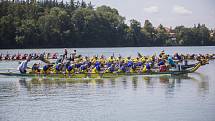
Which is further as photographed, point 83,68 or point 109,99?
point 83,68

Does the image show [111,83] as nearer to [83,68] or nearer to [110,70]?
[110,70]

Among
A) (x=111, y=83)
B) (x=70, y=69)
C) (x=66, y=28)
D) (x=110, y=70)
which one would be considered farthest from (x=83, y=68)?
(x=66, y=28)

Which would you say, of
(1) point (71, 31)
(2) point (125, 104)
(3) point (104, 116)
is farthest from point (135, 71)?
(1) point (71, 31)

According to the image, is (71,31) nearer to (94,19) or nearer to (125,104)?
(94,19)

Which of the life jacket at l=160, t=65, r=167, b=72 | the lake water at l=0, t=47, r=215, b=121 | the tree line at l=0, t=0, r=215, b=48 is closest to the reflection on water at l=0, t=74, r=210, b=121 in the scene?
the lake water at l=0, t=47, r=215, b=121

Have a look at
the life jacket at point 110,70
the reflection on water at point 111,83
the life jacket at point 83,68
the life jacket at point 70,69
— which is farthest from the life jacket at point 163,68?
the life jacket at point 70,69

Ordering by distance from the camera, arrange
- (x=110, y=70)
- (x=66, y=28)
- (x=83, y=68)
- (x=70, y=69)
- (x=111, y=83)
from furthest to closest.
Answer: (x=66, y=28), (x=110, y=70), (x=83, y=68), (x=70, y=69), (x=111, y=83)

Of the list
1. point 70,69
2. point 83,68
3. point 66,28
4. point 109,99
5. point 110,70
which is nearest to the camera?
point 109,99

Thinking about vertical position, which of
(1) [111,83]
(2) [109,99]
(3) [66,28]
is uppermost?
(3) [66,28]

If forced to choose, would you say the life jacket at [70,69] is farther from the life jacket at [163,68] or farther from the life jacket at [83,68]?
the life jacket at [163,68]

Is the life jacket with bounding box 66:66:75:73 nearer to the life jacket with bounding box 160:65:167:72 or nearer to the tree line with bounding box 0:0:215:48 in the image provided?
the life jacket with bounding box 160:65:167:72

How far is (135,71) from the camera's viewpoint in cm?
3045

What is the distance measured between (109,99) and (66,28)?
2666 inches

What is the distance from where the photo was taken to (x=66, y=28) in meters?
89.4
